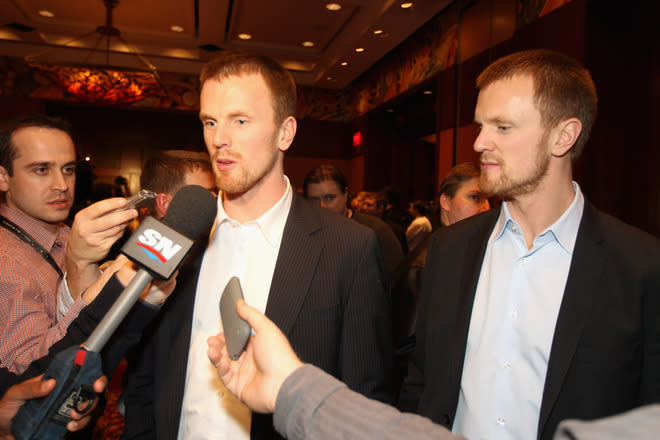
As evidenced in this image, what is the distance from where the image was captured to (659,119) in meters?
3.23

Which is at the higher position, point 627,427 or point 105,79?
point 105,79

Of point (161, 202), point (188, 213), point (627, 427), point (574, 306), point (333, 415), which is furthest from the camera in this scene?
point (161, 202)

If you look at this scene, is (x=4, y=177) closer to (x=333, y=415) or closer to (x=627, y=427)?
(x=333, y=415)

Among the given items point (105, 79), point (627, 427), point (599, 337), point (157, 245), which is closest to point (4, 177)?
point (157, 245)

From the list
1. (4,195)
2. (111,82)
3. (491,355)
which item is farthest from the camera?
(111,82)

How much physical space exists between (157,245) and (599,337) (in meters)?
1.20

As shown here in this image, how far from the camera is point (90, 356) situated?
2.47ft

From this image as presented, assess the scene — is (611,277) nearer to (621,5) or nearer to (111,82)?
(621,5)

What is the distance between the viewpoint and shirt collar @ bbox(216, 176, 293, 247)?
4.97 ft

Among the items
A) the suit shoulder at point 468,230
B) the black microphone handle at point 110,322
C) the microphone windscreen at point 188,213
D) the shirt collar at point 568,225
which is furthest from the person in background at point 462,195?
the black microphone handle at point 110,322

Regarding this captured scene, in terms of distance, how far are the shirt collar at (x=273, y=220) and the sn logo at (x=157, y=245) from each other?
2.21 ft

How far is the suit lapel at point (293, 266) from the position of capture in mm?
1366

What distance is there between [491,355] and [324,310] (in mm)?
542

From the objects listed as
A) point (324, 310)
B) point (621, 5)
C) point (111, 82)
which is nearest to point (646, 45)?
point (621, 5)
